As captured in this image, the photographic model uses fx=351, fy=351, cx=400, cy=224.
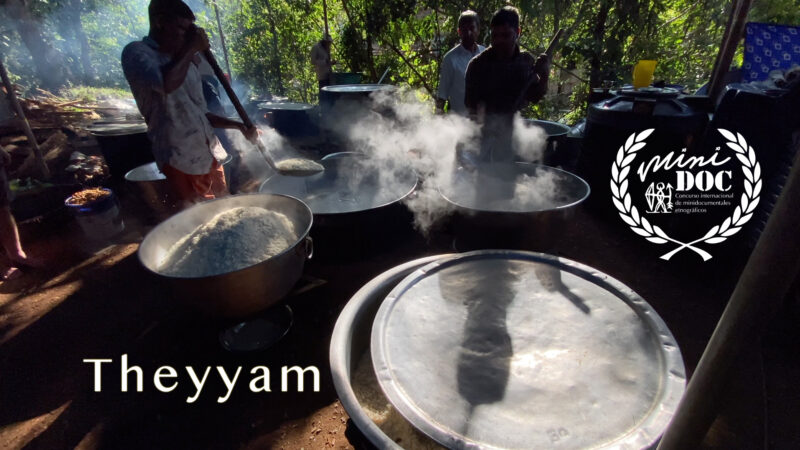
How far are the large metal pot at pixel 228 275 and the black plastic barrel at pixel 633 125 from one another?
3877 mm

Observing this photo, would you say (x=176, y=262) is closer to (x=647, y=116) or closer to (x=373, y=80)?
(x=647, y=116)

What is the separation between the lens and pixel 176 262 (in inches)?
92.7

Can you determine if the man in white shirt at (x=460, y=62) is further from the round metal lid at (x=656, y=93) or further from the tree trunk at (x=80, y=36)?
the tree trunk at (x=80, y=36)

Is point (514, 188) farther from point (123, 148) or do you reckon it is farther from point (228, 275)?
point (123, 148)

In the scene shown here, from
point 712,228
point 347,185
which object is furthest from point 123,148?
point 712,228

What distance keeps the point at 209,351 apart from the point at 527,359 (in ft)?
8.88

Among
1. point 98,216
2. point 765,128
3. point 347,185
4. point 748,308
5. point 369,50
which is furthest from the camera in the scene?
point 369,50

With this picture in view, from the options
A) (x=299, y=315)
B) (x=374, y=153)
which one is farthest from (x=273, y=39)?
(x=299, y=315)

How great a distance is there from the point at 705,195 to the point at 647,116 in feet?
3.57

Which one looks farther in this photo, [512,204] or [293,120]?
[293,120]

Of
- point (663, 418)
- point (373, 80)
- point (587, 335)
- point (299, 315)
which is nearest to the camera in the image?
point (663, 418)

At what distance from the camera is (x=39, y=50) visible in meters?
16.7

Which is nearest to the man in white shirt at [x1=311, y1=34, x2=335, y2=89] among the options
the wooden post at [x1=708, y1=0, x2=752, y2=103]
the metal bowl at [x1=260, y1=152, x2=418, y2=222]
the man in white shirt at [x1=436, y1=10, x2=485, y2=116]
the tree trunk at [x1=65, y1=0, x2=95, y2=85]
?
the man in white shirt at [x1=436, y1=10, x2=485, y2=116]

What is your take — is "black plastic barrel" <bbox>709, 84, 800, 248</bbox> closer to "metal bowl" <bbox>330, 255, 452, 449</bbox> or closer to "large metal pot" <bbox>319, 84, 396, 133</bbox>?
"metal bowl" <bbox>330, 255, 452, 449</bbox>
